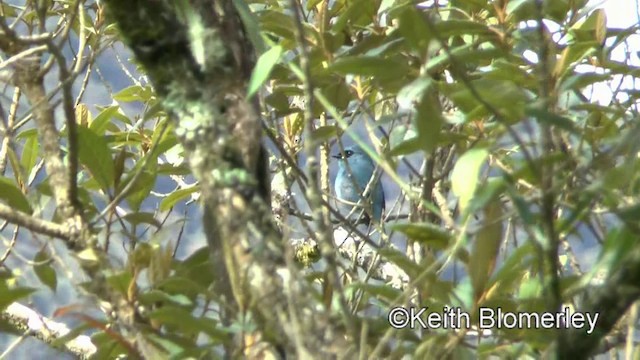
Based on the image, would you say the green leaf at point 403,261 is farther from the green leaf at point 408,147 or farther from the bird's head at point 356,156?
the bird's head at point 356,156

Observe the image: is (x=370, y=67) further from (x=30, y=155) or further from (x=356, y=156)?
(x=356, y=156)

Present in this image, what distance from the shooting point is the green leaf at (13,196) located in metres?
1.05

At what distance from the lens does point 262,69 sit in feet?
2.51

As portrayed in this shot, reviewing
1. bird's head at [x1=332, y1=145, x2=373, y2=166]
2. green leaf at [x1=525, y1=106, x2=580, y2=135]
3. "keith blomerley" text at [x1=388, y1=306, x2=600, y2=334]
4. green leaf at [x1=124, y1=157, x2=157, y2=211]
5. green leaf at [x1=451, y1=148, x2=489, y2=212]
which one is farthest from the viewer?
bird's head at [x1=332, y1=145, x2=373, y2=166]

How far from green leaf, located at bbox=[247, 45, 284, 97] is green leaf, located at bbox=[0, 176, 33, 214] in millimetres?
388

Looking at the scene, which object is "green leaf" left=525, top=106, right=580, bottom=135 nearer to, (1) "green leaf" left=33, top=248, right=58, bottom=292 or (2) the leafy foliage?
(2) the leafy foliage

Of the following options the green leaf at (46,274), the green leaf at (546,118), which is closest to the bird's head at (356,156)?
the green leaf at (46,274)

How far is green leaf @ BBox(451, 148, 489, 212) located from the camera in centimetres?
80

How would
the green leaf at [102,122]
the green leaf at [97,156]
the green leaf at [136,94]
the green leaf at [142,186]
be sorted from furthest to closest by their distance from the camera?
the green leaf at [136,94]
the green leaf at [102,122]
the green leaf at [142,186]
the green leaf at [97,156]

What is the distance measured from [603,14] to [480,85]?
683mm

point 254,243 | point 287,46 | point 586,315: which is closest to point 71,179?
point 254,243

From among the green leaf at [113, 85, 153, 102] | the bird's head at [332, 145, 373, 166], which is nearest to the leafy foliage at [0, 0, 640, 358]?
the green leaf at [113, 85, 153, 102]

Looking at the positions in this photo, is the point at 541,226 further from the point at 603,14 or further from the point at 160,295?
the point at 603,14

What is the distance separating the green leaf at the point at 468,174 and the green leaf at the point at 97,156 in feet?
1.41
